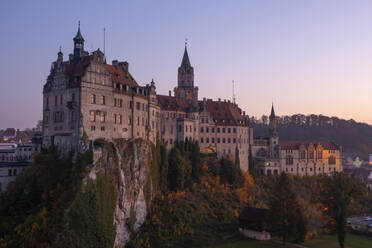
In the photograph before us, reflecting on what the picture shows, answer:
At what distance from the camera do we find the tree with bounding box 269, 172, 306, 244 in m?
51.5

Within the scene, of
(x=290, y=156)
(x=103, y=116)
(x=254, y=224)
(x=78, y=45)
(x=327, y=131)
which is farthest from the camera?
(x=327, y=131)

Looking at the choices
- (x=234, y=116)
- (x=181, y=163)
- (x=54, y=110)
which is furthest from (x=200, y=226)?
(x=234, y=116)

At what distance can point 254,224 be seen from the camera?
2249 inches

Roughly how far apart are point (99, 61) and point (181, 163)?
25.7 m

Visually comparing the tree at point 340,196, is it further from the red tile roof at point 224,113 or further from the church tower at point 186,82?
the church tower at point 186,82

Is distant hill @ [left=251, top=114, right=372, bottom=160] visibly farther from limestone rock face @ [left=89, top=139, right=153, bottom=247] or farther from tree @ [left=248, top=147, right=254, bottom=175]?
limestone rock face @ [left=89, top=139, right=153, bottom=247]

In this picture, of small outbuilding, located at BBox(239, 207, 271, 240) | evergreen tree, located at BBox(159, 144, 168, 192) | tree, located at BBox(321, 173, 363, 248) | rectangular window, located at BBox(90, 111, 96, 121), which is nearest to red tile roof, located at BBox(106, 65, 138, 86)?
rectangular window, located at BBox(90, 111, 96, 121)

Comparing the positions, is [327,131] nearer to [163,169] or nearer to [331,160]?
[331,160]

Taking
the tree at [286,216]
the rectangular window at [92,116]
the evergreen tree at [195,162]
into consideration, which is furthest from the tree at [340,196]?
the rectangular window at [92,116]

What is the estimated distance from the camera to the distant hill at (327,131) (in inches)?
6978

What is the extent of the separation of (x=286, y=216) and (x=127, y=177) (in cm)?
2526

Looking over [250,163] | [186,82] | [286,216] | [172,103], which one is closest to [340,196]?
[286,216]

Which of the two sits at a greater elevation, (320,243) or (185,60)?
(185,60)

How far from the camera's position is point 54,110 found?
188ft
